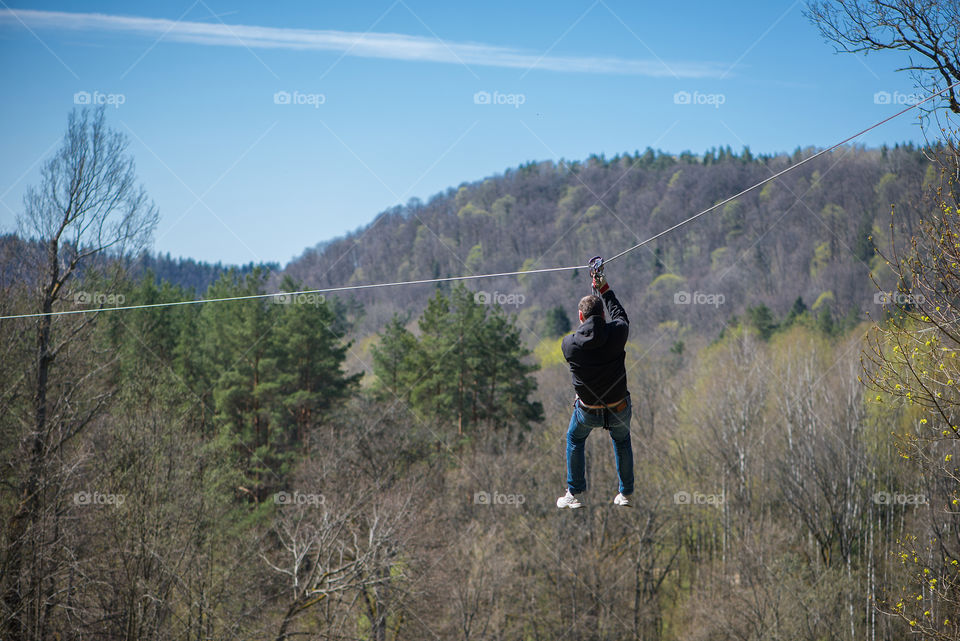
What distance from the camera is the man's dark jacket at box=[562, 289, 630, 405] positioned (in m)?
6.96

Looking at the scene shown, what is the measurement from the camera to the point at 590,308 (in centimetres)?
707

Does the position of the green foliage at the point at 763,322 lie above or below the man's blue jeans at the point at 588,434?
above

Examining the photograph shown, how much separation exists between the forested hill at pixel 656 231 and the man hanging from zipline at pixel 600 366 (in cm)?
3871

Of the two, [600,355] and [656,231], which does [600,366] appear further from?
[656,231]

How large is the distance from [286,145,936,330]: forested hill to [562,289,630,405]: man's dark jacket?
3887 cm

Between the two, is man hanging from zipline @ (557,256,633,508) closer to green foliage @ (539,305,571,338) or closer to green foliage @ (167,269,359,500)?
green foliage @ (167,269,359,500)

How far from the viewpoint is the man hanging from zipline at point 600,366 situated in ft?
22.9

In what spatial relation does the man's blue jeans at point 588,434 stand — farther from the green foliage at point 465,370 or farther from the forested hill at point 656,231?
the forested hill at point 656,231

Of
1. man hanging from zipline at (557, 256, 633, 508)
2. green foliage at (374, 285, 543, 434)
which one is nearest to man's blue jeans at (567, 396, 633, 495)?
man hanging from zipline at (557, 256, 633, 508)

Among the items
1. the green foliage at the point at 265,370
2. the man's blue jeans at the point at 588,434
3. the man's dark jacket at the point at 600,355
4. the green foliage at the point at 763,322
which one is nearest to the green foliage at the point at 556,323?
the green foliage at the point at 763,322

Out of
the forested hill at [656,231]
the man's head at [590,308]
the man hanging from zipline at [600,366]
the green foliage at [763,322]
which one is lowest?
the man hanging from zipline at [600,366]

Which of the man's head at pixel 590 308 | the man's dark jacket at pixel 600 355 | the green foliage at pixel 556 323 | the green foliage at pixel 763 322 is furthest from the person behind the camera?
the green foliage at pixel 556 323

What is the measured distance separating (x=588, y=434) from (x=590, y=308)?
1260 mm

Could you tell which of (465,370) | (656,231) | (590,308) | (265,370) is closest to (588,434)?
(590,308)
